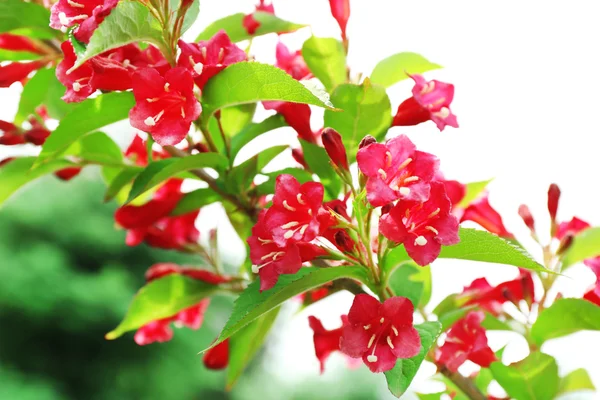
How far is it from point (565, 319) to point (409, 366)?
0.28 metres

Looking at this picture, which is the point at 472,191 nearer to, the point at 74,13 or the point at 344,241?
the point at 344,241

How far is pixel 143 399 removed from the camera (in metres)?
9.05

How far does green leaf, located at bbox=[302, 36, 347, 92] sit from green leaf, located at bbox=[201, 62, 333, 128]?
0.22 m

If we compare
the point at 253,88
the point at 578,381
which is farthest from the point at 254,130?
the point at 578,381

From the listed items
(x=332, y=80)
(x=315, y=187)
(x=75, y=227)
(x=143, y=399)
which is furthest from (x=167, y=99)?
(x=75, y=227)

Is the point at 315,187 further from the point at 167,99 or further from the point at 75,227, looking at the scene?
the point at 75,227

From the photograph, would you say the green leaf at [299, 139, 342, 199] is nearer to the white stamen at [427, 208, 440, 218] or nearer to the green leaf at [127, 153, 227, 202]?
the green leaf at [127, 153, 227, 202]

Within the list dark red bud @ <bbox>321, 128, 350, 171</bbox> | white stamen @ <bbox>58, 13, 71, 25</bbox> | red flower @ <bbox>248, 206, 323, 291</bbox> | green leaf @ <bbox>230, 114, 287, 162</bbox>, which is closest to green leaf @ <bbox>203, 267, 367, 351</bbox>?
red flower @ <bbox>248, 206, 323, 291</bbox>

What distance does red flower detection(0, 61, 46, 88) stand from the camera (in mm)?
1014

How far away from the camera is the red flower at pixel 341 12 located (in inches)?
39.6

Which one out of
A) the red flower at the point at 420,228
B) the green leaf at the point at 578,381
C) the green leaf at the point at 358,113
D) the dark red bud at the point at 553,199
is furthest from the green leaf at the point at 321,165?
the green leaf at the point at 578,381

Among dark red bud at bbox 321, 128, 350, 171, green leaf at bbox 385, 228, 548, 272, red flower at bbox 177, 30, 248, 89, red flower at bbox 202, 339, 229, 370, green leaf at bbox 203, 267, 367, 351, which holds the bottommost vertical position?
red flower at bbox 202, 339, 229, 370

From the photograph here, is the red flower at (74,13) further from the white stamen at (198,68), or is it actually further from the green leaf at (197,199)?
the green leaf at (197,199)

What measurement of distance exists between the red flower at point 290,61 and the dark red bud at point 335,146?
268mm
